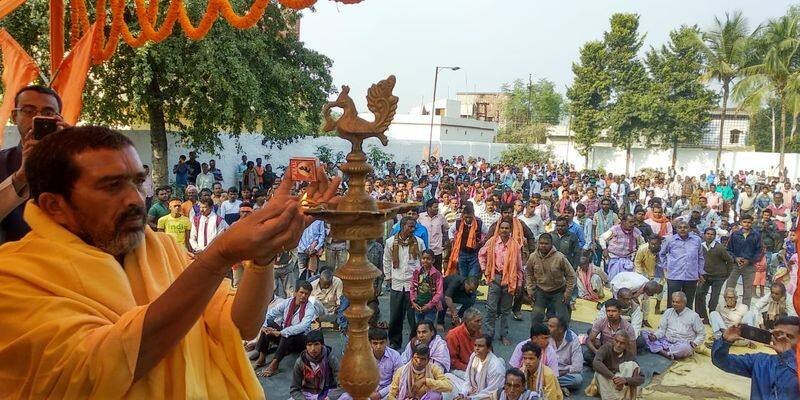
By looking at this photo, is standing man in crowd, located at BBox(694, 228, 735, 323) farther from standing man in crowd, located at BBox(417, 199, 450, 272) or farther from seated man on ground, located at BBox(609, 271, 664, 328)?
standing man in crowd, located at BBox(417, 199, 450, 272)

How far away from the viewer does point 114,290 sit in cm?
143

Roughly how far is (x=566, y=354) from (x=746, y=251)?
14.8ft

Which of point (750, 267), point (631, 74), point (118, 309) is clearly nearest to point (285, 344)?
point (118, 309)

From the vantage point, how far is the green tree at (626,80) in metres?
32.2

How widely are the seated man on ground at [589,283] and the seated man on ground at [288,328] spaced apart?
4903mm

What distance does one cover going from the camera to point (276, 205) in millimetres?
1309

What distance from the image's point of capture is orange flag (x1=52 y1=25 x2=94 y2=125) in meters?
4.51

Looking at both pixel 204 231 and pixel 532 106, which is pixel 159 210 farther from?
pixel 532 106

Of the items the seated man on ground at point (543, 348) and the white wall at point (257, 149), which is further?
the white wall at point (257, 149)

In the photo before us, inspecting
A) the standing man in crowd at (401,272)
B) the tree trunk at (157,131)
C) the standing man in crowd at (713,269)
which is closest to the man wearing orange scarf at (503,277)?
the standing man in crowd at (401,272)

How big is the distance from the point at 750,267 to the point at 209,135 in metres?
11.8

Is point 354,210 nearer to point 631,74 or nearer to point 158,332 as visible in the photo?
point 158,332

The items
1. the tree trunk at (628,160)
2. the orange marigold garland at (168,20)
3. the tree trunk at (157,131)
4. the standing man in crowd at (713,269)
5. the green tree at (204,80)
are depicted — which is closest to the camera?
the orange marigold garland at (168,20)

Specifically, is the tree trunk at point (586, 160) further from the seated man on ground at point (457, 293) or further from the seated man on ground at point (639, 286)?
the seated man on ground at point (457, 293)
